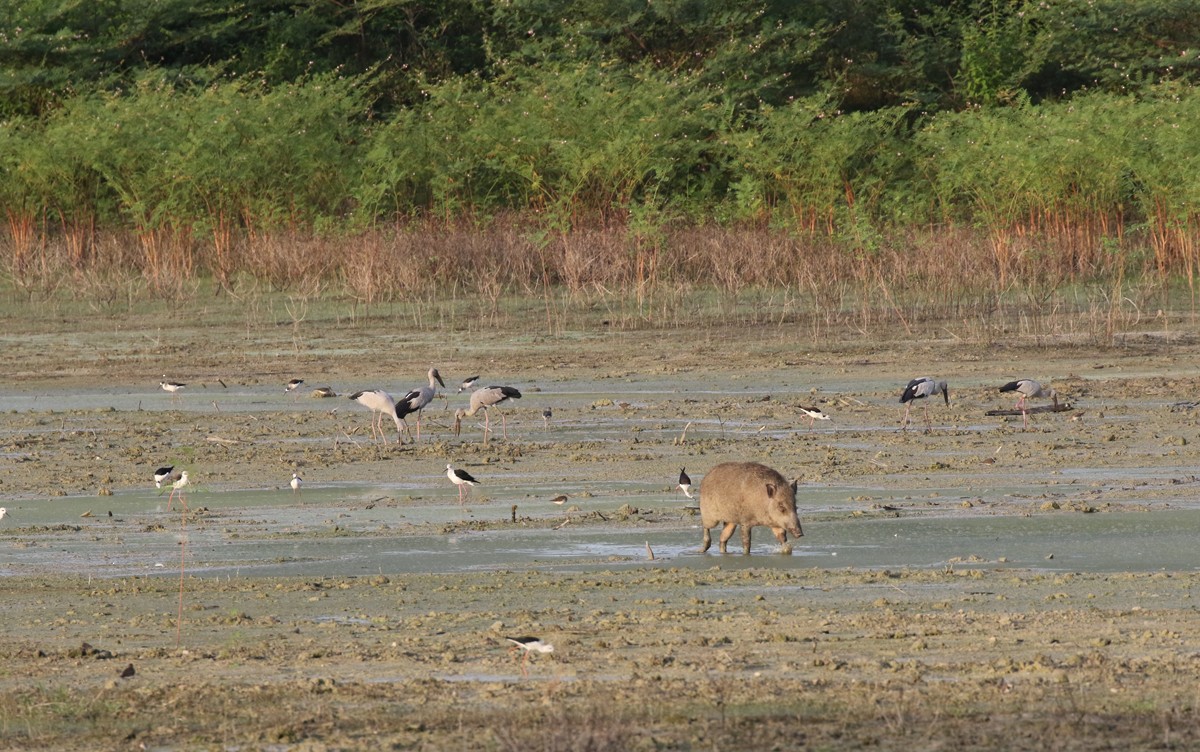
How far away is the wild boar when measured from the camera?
7965mm

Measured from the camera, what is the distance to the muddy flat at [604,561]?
5.02 metres

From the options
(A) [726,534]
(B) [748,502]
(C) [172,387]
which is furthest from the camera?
(C) [172,387]

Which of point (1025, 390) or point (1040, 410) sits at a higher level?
point (1025, 390)

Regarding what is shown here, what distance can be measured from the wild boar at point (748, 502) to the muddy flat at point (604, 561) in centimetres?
16

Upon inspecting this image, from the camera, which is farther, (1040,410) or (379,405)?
(1040,410)

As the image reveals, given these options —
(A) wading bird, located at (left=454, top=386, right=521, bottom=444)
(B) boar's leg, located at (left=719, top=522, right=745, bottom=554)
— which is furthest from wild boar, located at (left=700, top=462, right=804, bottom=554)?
(A) wading bird, located at (left=454, top=386, right=521, bottom=444)

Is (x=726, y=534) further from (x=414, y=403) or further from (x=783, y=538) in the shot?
(x=414, y=403)

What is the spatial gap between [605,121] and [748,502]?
19.6 meters

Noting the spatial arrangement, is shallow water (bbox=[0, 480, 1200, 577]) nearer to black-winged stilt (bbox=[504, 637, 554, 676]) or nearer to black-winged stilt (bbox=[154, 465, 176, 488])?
black-winged stilt (bbox=[154, 465, 176, 488])

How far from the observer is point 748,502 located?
8008 millimetres

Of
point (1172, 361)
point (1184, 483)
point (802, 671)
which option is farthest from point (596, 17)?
point (802, 671)

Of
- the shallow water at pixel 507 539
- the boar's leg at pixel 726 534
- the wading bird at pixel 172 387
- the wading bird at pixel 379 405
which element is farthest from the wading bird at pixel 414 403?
the boar's leg at pixel 726 534

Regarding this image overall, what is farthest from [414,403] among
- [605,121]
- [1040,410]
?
[605,121]

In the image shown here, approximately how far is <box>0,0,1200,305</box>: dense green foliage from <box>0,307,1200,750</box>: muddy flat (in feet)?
24.3
